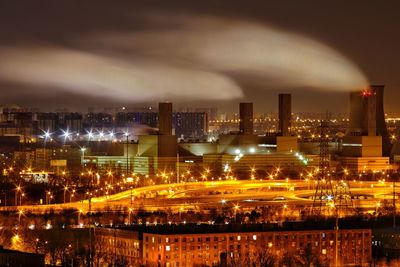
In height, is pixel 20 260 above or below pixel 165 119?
below

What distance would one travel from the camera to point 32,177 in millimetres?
58281

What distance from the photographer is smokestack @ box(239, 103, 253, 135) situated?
217 feet

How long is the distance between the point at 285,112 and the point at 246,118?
2777mm

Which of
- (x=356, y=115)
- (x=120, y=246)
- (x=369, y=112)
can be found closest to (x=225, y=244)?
(x=120, y=246)

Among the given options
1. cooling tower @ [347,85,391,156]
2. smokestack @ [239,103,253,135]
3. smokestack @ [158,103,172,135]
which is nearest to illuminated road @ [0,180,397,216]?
smokestack @ [158,103,172,135]

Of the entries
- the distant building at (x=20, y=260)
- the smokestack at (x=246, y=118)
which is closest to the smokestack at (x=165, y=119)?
the smokestack at (x=246, y=118)

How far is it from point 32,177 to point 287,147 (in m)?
13.2

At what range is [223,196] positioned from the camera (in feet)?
158

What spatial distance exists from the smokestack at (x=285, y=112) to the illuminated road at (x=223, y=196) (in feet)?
41.0

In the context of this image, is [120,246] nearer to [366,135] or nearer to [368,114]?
[366,135]

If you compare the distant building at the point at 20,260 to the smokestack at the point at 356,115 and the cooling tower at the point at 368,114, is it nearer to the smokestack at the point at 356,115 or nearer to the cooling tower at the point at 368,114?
the cooling tower at the point at 368,114

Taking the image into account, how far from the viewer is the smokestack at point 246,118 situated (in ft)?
217

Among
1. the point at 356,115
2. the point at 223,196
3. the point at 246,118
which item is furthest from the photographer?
the point at 246,118

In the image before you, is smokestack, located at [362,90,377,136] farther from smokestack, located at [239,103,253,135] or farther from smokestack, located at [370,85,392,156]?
smokestack, located at [239,103,253,135]
